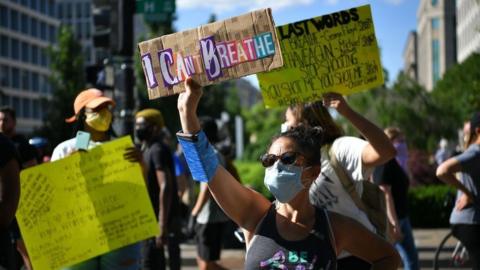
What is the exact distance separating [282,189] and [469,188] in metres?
3.51

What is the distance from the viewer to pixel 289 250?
3238mm

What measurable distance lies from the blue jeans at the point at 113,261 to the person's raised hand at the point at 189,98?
7.66 feet

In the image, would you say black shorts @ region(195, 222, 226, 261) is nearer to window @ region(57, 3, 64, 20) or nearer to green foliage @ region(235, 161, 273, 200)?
green foliage @ region(235, 161, 273, 200)

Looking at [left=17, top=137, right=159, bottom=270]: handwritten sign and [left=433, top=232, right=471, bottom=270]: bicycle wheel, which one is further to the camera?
[left=433, top=232, right=471, bottom=270]: bicycle wheel

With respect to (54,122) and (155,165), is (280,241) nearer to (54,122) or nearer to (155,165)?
(155,165)

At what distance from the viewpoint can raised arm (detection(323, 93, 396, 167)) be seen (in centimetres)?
433

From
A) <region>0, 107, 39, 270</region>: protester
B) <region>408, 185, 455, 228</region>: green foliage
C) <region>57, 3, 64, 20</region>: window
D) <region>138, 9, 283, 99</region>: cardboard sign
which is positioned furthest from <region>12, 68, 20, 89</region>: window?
<region>138, 9, 283, 99</region>: cardboard sign

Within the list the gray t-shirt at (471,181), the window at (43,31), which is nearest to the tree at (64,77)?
the window at (43,31)

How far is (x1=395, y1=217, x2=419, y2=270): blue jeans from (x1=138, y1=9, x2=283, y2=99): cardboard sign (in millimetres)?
5841

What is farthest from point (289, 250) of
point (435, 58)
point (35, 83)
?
point (435, 58)

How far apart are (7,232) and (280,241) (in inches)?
76.2

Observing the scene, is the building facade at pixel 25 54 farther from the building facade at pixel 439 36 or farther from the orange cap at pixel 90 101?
the orange cap at pixel 90 101

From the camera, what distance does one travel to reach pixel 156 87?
3.53 m

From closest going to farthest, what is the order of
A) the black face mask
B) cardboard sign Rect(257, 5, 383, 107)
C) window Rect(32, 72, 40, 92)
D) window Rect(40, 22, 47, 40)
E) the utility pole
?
1. cardboard sign Rect(257, 5, 383, 107)
2. the black face mask
3. the utility pole
4. window Rect(32, 72, 40, 92)
5. window Rect(40, 22, 47, 40)
